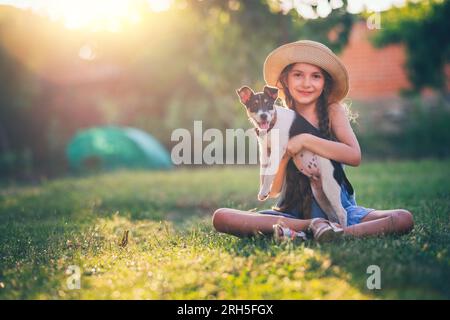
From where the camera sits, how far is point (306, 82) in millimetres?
4105

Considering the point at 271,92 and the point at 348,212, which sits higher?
the point at 271,92

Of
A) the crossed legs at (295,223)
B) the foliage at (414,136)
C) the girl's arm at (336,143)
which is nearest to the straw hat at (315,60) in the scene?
the girl's arm at (336,143)

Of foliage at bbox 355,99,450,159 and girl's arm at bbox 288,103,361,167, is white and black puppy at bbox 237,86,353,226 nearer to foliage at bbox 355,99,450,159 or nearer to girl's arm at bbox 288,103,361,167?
girl's arm at bbox 288,103,361,167

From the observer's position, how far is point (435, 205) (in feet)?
18.1

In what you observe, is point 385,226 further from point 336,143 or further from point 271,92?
point 271,92

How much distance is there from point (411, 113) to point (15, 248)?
11.4 metres

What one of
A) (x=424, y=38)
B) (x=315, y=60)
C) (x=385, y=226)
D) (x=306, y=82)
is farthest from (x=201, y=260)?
(x=424, y=38)

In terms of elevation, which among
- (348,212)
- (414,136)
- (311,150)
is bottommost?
(348,212)

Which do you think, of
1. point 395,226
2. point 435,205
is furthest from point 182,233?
point 435,205

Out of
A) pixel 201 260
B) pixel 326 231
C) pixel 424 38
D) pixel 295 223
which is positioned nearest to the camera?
pixel 201 260

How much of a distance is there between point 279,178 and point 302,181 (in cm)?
19

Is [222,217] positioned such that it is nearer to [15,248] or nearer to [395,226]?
[395,226]

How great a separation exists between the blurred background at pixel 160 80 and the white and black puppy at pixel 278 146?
559 centimetres

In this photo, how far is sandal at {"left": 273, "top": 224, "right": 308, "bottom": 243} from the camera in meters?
3.75
